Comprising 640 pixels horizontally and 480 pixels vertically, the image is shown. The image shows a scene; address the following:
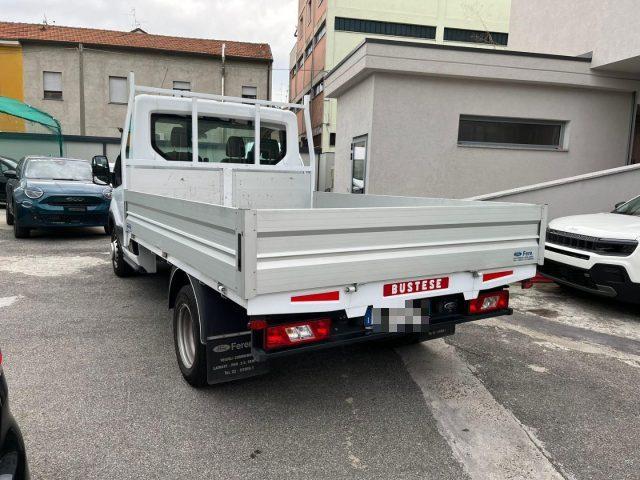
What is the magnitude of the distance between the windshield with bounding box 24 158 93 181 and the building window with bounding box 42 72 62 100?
1669 centimetres

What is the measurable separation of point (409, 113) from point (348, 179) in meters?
2.48

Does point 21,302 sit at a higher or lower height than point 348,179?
lower

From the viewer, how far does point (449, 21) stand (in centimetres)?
3028

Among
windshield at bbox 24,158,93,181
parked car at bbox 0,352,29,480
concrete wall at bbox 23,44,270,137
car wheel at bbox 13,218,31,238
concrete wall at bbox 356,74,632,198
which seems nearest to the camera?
parked car at bbox 0,352,29,480

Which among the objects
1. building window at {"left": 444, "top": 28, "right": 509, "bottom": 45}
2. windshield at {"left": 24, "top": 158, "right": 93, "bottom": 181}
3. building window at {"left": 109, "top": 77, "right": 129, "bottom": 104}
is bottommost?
windshield at {"left": 24, "top": 158, "right": 93, "bottom": 181}

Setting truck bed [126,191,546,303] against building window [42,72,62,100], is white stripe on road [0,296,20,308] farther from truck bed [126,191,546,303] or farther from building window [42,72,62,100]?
building window [42,72,62,100]

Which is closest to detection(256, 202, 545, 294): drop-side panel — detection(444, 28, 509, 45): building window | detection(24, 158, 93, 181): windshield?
detection(24, 158, 93, 181): windshield

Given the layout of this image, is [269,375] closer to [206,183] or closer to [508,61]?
[206,183]

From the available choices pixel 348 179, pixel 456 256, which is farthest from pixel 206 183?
pixel 348 179

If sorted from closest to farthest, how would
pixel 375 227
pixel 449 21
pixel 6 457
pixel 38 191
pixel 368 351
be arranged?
pixel 6 457
pixel 375 227
pixel 368 351
pixel 38 191
pixel 449 21

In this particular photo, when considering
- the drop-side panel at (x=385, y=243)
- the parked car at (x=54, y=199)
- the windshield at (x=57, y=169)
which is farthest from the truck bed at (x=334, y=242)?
the windshield at (x=57, y=169)

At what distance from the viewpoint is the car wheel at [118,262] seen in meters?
6.78

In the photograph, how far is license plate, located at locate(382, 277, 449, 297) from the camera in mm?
3078

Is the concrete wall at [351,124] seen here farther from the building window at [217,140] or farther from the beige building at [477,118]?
the building window at [217,140]
